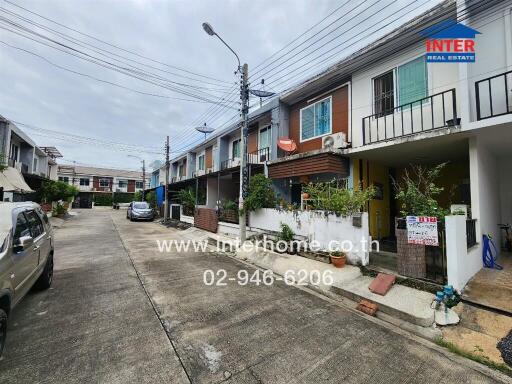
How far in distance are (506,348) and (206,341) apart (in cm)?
402

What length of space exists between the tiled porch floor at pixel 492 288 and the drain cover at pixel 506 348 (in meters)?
0.79

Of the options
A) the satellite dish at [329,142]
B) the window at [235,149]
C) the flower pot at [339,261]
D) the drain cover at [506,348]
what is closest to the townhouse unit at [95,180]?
→ the window at [235,149]

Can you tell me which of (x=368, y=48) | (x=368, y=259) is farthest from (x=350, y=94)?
(x=368, y=259)

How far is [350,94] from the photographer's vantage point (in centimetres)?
879

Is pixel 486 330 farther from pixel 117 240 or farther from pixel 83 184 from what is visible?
pixel 83 184

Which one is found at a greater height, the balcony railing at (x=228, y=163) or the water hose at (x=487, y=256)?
the balcony railing at (x=228, y=163)

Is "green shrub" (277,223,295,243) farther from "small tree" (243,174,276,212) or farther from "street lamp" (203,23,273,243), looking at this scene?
"street lamp" (203,23,273,243)

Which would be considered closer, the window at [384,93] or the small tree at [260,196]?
the window at [384,93]

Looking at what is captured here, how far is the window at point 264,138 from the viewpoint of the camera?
1284cm

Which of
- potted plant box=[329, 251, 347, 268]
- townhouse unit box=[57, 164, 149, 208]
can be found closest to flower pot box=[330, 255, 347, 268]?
potted plant box=[329, 251, 347, 268]

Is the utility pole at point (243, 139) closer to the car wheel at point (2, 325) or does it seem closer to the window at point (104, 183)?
the car wheel at point (2, 325)

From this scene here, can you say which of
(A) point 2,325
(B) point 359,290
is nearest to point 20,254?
(A) point 2,325

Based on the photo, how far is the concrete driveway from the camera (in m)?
2.76

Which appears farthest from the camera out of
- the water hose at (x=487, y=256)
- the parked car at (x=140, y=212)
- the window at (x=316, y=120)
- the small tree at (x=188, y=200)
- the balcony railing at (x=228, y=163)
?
the parked car at (x=140, y=212)
